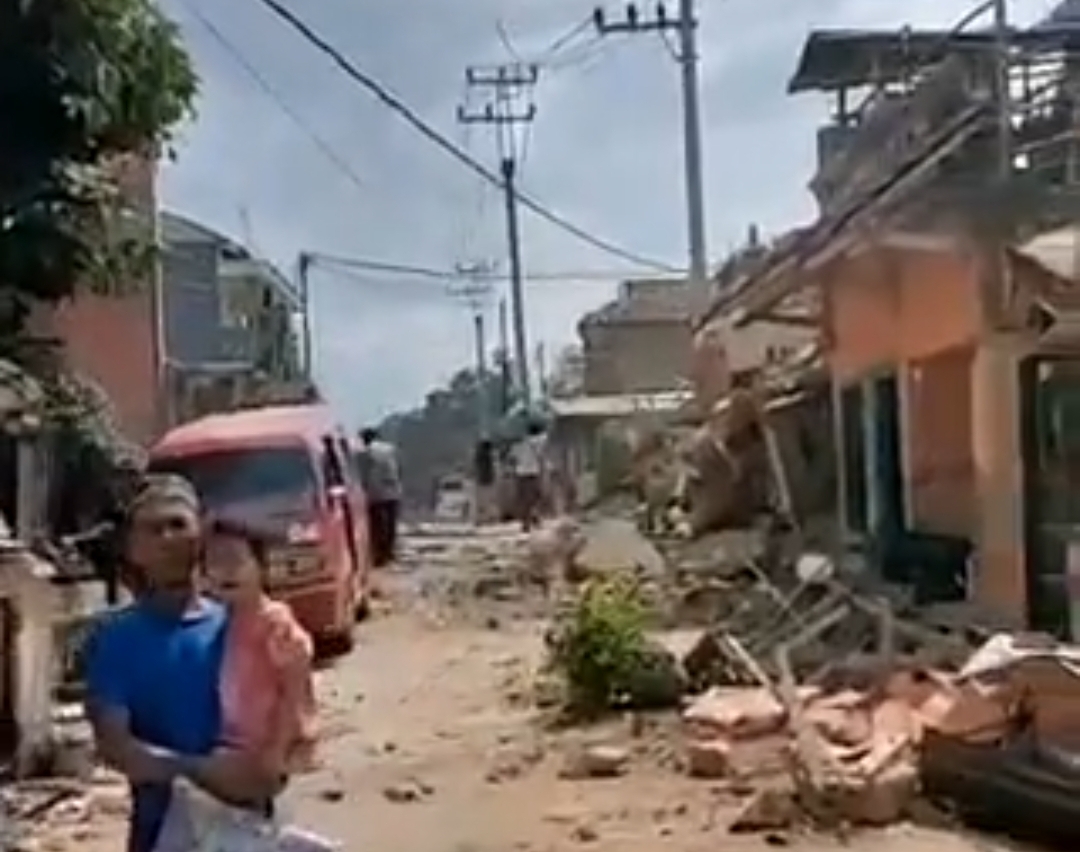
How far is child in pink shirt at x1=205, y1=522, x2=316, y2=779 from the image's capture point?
18.0 feet

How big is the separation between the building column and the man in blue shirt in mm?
11641

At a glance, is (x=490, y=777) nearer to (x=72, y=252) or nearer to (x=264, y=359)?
(x=72, y=252)

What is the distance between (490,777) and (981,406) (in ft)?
18.5

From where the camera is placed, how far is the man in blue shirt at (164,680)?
5449 mm

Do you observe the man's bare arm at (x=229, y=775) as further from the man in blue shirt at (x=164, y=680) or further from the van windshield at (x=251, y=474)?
the van windshield at (x=251, y=474)

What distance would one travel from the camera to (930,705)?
12453mm

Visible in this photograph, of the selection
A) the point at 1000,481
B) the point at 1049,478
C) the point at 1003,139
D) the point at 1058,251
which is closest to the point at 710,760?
the point at 1058,251

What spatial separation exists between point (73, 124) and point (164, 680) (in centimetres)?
1622

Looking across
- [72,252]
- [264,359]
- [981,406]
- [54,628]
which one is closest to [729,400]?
[72,252]

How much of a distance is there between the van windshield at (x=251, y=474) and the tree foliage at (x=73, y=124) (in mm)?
2211

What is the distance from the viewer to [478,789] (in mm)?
13297

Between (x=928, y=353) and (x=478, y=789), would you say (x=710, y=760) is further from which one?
(x=928, y=353)

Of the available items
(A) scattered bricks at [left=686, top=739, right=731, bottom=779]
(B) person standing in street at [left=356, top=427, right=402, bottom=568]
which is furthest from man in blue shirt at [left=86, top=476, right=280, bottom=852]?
(B) person standing in street at [left=356, top=427, right=402, bottom=568]

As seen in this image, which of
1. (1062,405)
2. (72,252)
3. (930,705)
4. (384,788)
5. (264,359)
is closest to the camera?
(930,705)
